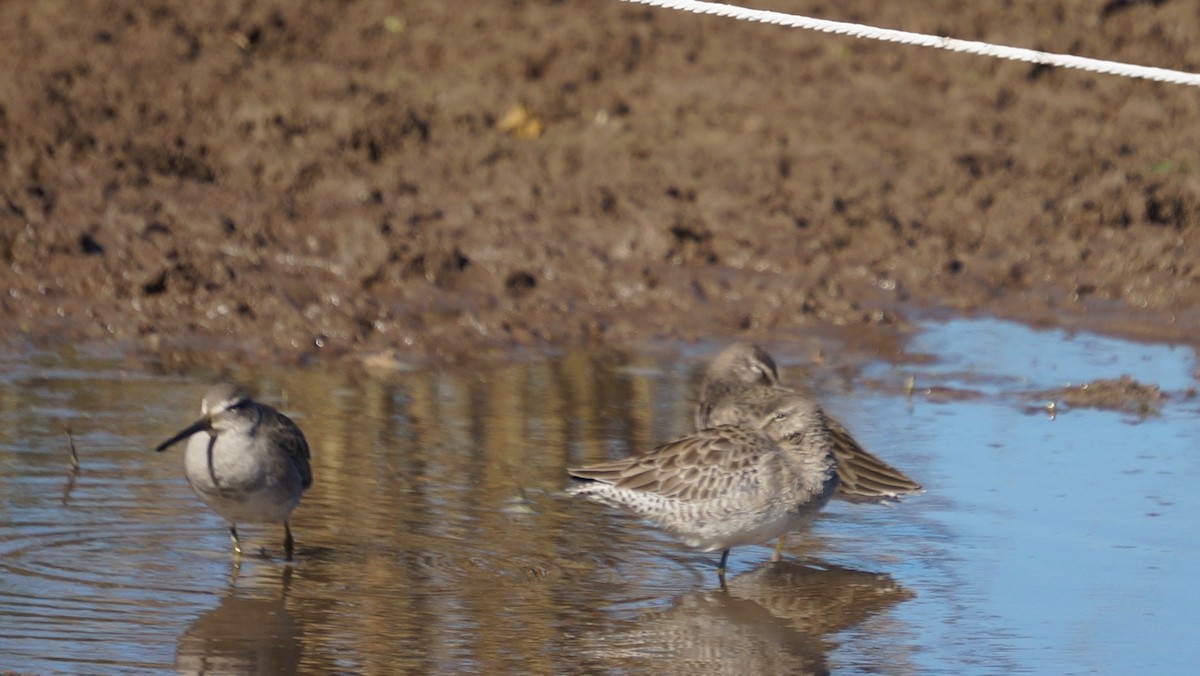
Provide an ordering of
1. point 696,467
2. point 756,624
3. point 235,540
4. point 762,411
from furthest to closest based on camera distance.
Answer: point 762,411 < point 696,467 < point 235,540 < point 756,624

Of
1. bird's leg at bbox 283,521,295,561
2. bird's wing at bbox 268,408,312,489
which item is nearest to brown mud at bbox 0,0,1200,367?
bird's wing at bbox 268,408,312,489

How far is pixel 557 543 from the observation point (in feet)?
24.5

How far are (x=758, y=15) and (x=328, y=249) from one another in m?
3.53

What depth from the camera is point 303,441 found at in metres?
7.57

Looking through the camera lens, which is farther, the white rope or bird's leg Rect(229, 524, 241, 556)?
the white rope

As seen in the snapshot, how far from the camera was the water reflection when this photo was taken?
6328 millimetres

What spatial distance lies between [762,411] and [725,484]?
3.20 ft

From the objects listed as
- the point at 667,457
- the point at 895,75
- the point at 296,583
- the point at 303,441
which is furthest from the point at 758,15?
the point at 895,75

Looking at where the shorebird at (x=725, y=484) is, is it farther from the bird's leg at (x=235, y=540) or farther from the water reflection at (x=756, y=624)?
the bird's leg at (x=235, y=540)

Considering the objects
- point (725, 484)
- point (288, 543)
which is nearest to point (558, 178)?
point (725, 484)

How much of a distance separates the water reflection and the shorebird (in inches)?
9.2

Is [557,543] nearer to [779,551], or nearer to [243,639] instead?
[779,551]

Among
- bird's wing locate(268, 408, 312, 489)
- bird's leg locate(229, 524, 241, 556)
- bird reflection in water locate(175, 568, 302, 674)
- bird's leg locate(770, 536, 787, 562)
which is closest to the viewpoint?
bird reflection in water locate(175, 568, 302, 674)

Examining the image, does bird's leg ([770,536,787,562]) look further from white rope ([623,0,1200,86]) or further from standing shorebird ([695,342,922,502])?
Answer: white rope ([623,0,1200,86])
